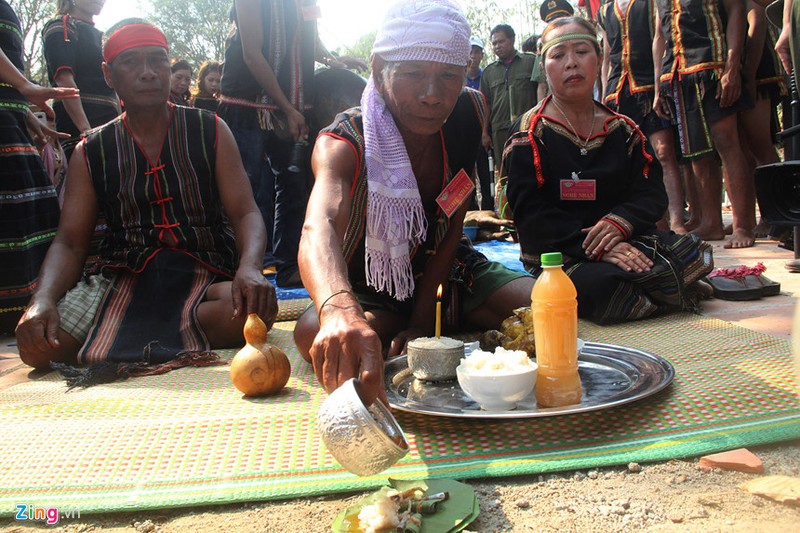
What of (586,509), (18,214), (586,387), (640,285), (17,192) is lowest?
(586,509)

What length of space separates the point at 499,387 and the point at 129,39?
2352mm

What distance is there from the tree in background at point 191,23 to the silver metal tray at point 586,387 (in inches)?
1001

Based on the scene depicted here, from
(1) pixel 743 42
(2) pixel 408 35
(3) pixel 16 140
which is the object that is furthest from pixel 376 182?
(1) pixel 743 42

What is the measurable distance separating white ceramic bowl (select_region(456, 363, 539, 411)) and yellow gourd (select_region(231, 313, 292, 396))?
2.46 feet

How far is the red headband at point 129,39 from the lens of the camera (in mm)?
2893

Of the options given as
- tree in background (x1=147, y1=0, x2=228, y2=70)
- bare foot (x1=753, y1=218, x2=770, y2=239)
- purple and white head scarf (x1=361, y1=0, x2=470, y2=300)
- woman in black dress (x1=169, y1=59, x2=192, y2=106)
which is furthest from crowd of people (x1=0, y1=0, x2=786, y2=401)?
tree in background (x1=147, y1=0, x2=228, y2=70)

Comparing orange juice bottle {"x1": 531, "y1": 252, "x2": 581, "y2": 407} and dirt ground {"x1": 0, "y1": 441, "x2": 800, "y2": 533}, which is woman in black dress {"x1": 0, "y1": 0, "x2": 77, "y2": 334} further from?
orange juice bottle {"x1": 531, "y1": 252, "x2": 581, "y2": 407}

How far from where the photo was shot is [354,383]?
3.85 ft

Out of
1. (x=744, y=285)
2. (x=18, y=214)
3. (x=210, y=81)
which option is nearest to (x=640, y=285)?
(x=744, y=285)

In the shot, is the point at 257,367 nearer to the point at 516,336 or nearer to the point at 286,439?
the point at 286,439

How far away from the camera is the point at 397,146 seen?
240 cm

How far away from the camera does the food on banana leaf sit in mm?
2193

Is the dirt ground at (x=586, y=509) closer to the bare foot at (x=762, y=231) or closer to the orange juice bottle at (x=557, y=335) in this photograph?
the orange juice bottle at (x=557, y=335)

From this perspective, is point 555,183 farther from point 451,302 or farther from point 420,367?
point 420,367
